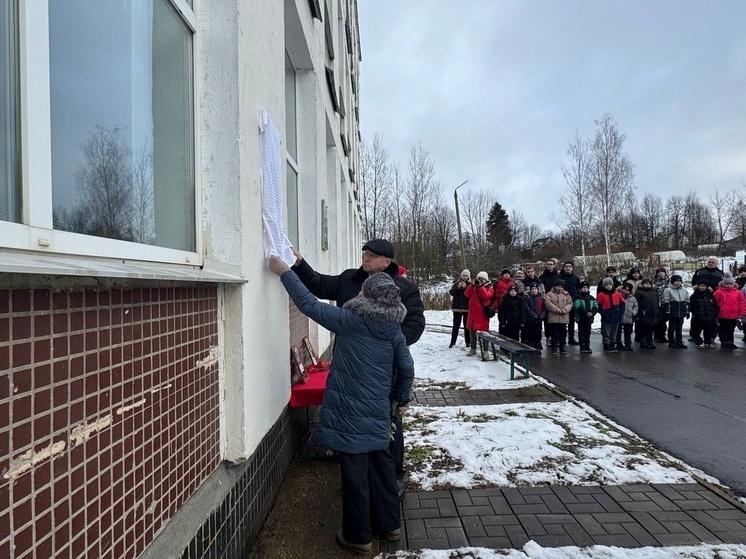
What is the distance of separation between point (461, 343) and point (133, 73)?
10.5m

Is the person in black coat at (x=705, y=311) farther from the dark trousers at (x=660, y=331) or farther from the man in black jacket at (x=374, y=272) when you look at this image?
the man in black jacket at (x=374, y=272)

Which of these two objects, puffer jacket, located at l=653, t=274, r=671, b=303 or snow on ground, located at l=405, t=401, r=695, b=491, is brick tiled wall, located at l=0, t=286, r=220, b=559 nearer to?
snow on ground, located at l=405, t=401, r=695, b=491

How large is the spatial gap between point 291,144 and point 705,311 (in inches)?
409

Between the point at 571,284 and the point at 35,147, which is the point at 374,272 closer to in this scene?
the point at 35,147

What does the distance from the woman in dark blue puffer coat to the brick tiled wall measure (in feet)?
3.06

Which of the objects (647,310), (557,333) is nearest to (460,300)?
(557,333)

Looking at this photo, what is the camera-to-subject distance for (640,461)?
13.8 ft

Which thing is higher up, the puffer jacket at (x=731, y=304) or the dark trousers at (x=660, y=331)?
the puffer jacket at (x=731, y=304)

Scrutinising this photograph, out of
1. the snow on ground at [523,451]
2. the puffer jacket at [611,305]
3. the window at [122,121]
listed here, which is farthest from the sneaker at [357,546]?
the puffer jacket at [611,305]

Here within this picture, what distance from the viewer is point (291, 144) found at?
5172 millimetres

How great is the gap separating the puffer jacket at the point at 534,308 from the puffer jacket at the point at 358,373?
7.50m

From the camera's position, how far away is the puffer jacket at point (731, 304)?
10.5 metres

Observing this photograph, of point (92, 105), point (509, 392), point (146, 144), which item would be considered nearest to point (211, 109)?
point (146, 144)

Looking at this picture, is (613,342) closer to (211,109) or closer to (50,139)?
(211,109)
